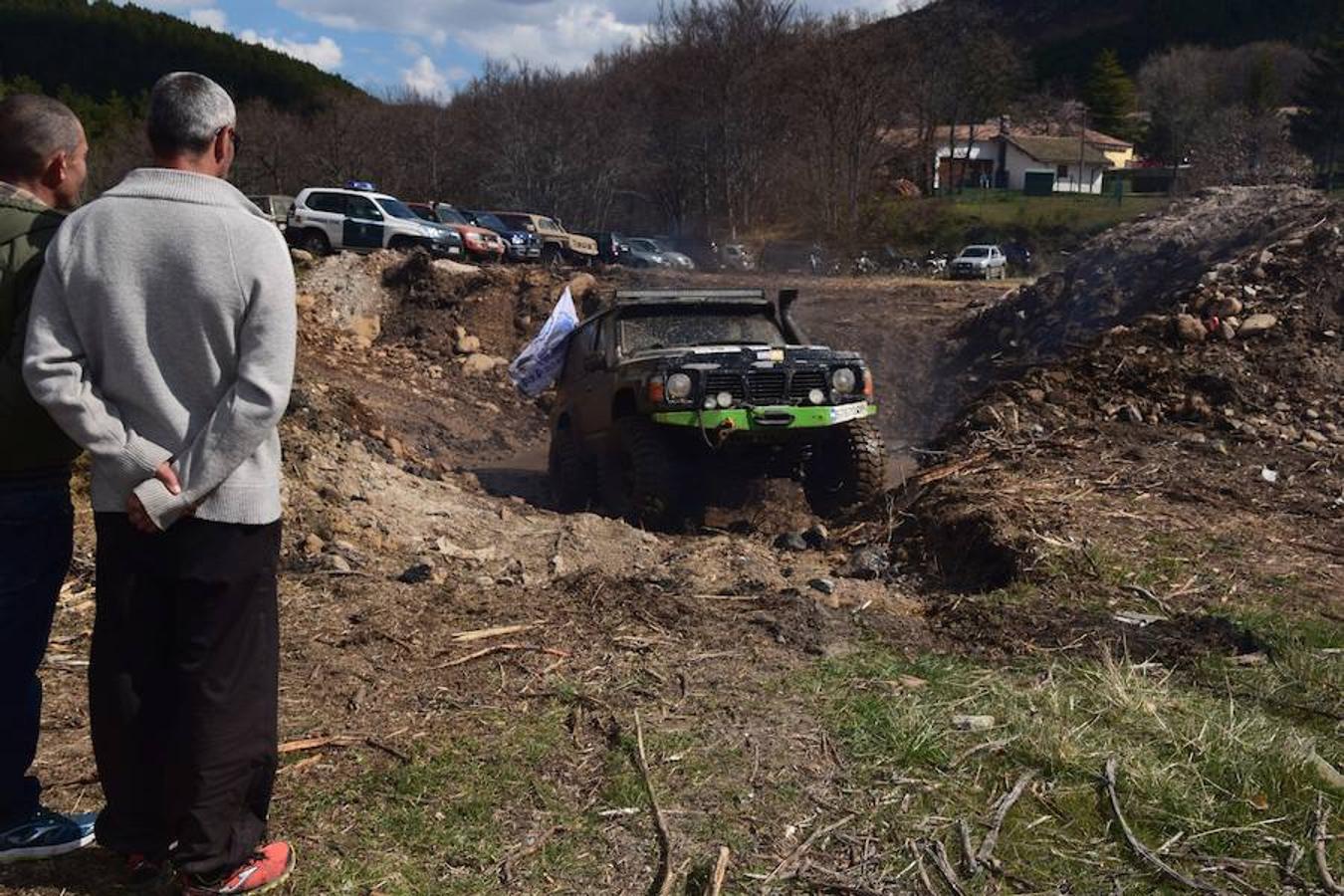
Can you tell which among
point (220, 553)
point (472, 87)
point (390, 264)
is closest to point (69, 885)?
point (220, 553)

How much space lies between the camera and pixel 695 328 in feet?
33.2

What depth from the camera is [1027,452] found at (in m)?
9.77

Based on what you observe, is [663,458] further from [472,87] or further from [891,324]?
[472,87]

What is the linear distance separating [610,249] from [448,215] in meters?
5.28

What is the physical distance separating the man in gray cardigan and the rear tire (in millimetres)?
23950

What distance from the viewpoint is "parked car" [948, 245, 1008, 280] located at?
118 ft

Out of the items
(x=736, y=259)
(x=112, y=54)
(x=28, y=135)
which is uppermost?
(x=112, y=54)

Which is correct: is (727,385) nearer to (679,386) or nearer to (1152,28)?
(679,386)

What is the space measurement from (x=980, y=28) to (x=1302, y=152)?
74.5 ft

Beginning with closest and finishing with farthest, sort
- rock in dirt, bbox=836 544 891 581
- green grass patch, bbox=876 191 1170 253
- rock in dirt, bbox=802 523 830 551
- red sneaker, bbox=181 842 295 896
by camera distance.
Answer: red sneaker, bbox=181 842 295 896 < rock in dirt, bbox=836 544 891 581 < rock in dirt, bbox=802 523 830 551 < green grass patch, bbox=876 191 1170 253

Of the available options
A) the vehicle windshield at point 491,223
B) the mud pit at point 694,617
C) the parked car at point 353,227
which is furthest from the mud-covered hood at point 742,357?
the vehicle windshield at point 491,223

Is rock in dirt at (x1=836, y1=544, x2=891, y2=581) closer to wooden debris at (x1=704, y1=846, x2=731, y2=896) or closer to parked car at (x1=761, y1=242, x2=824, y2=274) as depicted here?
wooden debris at (x1=704, y1=846, x2=731, y2=896)

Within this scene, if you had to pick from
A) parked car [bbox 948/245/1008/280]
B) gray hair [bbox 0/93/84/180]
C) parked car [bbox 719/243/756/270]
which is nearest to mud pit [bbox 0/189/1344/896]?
gray hair [bbox 0/93/84/180]

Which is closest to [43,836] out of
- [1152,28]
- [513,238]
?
[513,238]
